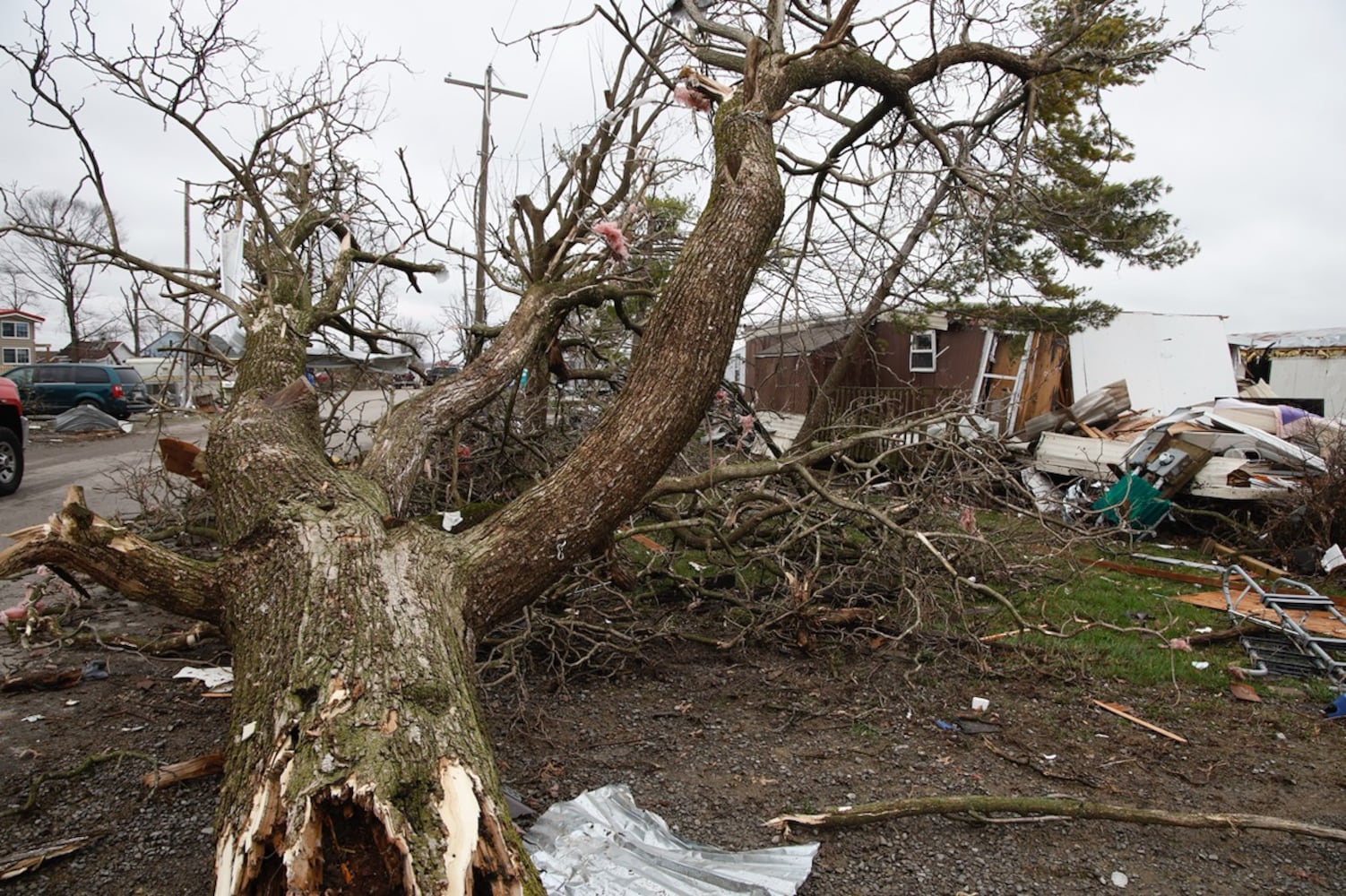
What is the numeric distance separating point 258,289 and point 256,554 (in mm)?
3424

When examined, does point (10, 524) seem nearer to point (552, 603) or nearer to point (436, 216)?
point (436, 216)

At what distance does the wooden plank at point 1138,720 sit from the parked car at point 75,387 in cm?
2175

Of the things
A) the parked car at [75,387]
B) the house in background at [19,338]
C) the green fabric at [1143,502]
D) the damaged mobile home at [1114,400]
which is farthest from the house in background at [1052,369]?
the house in background at [19,338]

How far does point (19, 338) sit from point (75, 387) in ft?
120

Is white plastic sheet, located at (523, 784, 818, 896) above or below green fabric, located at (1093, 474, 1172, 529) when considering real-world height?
below

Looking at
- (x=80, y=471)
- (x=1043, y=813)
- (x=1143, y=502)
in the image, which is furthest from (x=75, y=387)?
(x=1043, y=813)

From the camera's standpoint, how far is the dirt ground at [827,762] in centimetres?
269

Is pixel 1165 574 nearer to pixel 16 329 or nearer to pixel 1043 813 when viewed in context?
pixel 1043 813

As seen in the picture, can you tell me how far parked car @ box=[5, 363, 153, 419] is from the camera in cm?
1925

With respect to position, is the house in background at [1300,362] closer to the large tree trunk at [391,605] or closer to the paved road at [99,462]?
the large tree trunk at [391,605]

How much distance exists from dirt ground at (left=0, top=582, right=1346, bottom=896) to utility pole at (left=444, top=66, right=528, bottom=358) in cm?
335

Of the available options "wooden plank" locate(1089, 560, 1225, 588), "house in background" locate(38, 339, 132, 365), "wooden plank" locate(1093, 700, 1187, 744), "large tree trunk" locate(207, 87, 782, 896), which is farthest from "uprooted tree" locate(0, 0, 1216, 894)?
"house in background" locate(38, 339, 132, 365)

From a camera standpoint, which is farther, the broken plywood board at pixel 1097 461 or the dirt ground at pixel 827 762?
the broken plywood board at pixel 1097 461

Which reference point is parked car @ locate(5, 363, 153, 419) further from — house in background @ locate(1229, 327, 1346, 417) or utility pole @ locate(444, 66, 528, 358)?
house in background @ locate(1229, 327, 1346, 417)
